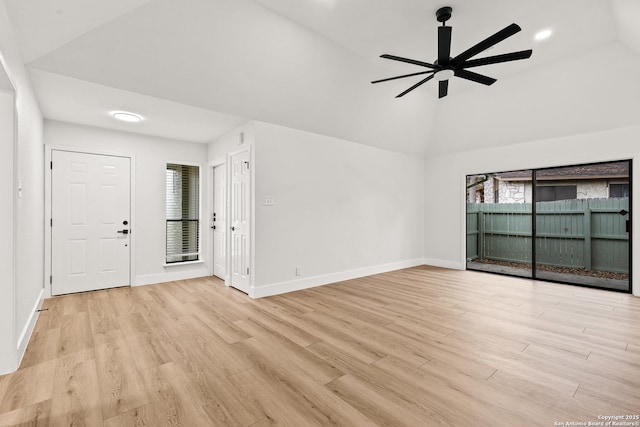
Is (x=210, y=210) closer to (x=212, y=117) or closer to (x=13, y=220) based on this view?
(x=212, y=117)

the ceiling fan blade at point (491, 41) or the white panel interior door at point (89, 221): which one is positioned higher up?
the ceiling fan blade at point (491, 41)

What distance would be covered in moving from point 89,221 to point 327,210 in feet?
12.7

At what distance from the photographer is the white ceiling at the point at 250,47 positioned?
2762mm

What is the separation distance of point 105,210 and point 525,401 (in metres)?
5.84

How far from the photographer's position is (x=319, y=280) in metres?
5.12

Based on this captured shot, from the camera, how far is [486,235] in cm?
677

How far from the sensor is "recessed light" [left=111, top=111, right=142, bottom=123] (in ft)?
13.7

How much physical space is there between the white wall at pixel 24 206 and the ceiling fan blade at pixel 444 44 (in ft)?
11.3

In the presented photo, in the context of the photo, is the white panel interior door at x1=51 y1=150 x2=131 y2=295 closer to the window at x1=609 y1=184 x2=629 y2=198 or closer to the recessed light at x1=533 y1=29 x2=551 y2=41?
the recessed light at x1=533 y1=29 x2=551 y2=41

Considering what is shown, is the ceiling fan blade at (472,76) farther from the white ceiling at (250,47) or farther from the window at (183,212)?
the window at (183,212)

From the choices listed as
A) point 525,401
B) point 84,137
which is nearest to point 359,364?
point 525,401

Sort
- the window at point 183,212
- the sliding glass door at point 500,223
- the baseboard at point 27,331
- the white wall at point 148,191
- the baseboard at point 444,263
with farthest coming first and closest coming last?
the baseboard at point 444,263, the sliding glass door at point 500,223, the window at point 183,212, the white wall at point 148,191, the baseboard at point 27,331

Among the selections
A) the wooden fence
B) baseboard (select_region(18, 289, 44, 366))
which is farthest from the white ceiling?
the wooden fence

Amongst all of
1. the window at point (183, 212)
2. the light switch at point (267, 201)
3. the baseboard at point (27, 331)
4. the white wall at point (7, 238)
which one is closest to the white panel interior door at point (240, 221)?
the light switch at point (267, 201)
